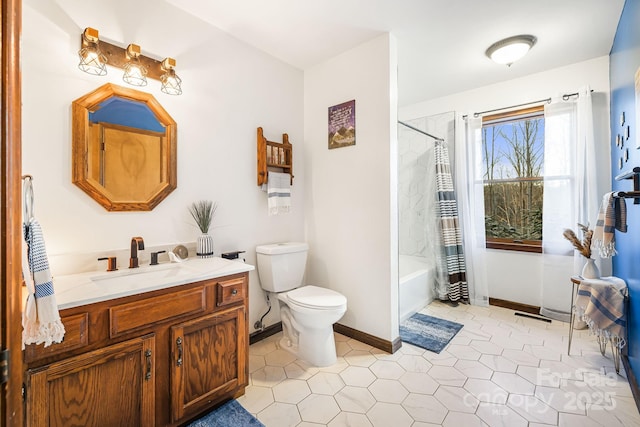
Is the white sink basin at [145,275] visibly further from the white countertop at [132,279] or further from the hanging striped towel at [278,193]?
the hanging striped towel at [278,193]

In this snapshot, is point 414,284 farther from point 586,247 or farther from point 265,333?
point 265,333

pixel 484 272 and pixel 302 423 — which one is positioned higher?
pixel 484 272

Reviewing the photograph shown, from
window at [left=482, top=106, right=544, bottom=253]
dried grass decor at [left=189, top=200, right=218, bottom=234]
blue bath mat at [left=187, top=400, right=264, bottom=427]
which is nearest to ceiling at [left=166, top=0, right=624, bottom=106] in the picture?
window at [left=482, top=106, right=544, bottom=253]

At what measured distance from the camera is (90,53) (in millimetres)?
1554

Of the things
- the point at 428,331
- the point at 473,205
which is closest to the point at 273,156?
the point at 428,331

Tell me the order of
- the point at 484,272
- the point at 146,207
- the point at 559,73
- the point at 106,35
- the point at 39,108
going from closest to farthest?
the point at 39,108, the point at 106,35, the point at 146,207, the point at 559,73, the point at 484,272

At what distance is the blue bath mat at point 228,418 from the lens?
1.51m

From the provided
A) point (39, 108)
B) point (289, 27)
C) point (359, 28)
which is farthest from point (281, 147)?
point (39, 108)

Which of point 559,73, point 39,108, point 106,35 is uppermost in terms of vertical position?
point 559,73

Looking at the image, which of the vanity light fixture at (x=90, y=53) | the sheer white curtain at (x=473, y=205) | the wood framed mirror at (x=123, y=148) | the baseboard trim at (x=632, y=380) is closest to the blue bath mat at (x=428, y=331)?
the sheer white curtain at (x=473, y=205)

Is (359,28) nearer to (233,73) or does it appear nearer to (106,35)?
(233,73)

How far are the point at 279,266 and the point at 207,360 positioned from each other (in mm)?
929

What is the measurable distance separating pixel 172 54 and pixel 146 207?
1.06 metres

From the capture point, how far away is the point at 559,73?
281 cm
